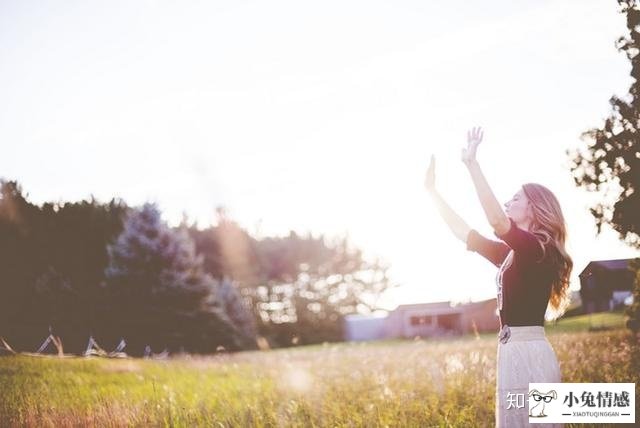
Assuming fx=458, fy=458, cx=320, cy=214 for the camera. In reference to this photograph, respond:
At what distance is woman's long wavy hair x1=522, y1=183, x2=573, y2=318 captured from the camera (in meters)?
2.38

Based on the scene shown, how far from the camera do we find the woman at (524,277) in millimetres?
2273

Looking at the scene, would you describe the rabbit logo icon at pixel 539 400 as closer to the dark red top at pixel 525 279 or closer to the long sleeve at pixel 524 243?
the dark red top at pixel 525 279

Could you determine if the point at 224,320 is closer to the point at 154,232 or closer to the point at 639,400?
the point at 154,232

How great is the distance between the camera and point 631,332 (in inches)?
289

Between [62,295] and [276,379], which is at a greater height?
[62,295]

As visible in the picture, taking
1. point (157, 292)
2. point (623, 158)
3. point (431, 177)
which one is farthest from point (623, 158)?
point (157, 292)

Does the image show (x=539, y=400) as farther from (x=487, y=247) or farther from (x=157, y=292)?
(x=157, y=292)

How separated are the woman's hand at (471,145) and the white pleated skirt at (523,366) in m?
0.96

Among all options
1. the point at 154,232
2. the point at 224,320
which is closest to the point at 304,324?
the point at 224,320

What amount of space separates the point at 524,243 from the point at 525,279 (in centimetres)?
23

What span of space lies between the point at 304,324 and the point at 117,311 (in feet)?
93.1

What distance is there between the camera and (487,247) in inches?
103

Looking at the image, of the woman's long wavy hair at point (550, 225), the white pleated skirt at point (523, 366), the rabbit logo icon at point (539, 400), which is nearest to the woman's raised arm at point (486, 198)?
the woman's long wavy hair at point (550, 225)

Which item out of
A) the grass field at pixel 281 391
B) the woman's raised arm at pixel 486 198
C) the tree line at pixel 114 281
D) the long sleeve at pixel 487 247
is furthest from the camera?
the tree line at pixel 114 281
